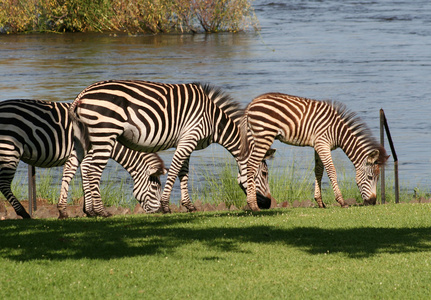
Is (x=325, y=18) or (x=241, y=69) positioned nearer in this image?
(x=241, y=69)

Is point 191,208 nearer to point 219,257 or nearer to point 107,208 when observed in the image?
point 107,208

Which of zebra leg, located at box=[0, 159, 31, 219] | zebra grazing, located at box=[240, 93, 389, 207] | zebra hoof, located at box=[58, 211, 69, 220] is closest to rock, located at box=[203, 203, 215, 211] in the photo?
zebra grazing, located at box=[240, 93, 389, 207]

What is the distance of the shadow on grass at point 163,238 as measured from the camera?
30.2ft

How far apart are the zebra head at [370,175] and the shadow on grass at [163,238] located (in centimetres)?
304

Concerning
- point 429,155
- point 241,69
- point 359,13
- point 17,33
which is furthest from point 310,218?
point 359,13

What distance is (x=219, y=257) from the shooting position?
896cm

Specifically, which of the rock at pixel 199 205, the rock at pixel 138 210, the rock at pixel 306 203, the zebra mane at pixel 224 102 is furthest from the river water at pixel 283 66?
the zebra mane at pixel 224 102

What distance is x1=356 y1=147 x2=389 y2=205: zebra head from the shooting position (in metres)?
13.6

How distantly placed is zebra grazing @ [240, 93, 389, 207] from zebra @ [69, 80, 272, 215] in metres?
0.34

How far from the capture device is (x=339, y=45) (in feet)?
146

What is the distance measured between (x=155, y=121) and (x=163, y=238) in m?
2.87

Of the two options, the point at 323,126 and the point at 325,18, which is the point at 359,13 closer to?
the point at 325,18

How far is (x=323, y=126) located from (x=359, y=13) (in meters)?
50.1

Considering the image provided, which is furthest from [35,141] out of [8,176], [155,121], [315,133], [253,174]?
[315,133]
